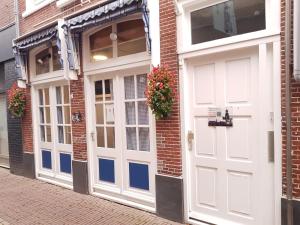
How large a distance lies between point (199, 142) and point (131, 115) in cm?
159

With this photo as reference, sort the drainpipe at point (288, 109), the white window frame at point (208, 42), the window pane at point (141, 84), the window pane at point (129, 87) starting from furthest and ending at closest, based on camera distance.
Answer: the window pane at point (129, 87) → the window pane at point (141, 84) → the white window frame at point (208, 42) → the drainpipe at point (288, 109)

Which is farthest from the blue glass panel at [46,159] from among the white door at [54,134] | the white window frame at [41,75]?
the white window frame at [41,75]

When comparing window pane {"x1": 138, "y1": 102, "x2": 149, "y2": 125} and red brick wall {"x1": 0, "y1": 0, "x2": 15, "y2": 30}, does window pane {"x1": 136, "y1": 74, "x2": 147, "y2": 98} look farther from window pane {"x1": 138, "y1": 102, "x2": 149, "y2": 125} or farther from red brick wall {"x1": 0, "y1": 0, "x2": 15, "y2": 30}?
red brick wall {"x1": 0, "y1": 0, "x2": 15, "y2": 30}

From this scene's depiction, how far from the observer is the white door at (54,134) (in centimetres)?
748

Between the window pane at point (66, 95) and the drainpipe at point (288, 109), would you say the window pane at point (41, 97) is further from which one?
the drainpipe at point (288, 109)

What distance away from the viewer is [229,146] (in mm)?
4430

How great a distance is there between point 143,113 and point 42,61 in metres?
3.93

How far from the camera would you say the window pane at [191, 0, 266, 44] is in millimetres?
4055

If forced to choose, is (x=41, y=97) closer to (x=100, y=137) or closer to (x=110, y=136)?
(x=100, y=137)

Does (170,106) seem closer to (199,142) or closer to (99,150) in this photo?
(199,142)

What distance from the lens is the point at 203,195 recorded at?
4.82 m

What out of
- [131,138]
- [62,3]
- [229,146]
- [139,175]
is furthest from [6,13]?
[229,146]

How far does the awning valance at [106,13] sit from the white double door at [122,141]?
1.06 meters

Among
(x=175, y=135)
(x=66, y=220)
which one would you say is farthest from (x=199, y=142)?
(x=66, y=220)
